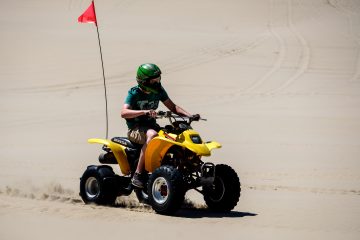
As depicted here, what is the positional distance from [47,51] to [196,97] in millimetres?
10264

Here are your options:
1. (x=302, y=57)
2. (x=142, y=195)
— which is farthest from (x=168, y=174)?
(x=302, y=57)

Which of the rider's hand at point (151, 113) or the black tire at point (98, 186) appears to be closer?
the rider's hand at point (151, 113)

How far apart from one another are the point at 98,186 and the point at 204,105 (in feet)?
40.7

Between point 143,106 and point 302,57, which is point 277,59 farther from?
point 143,106

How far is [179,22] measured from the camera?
38625 millimetres

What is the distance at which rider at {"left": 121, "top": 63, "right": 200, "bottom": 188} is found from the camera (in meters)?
9.11

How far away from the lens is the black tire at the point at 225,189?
9172 mm

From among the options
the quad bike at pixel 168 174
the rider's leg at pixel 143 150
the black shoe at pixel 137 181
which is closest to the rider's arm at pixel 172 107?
the quad bike at pixel 168 174

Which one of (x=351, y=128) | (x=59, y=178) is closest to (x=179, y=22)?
(x=351, y=128)

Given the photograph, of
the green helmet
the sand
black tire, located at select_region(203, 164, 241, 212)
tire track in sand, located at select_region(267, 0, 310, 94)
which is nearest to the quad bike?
black tire, located at select_region(203, 164, 241, 212)

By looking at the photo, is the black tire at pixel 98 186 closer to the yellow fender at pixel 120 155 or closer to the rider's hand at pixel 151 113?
the yellow fender at pixel 120 155

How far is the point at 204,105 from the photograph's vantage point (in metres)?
21.9

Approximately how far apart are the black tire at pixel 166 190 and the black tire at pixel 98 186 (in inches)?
36.3

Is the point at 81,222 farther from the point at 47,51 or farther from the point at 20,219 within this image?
the point at 47,51
